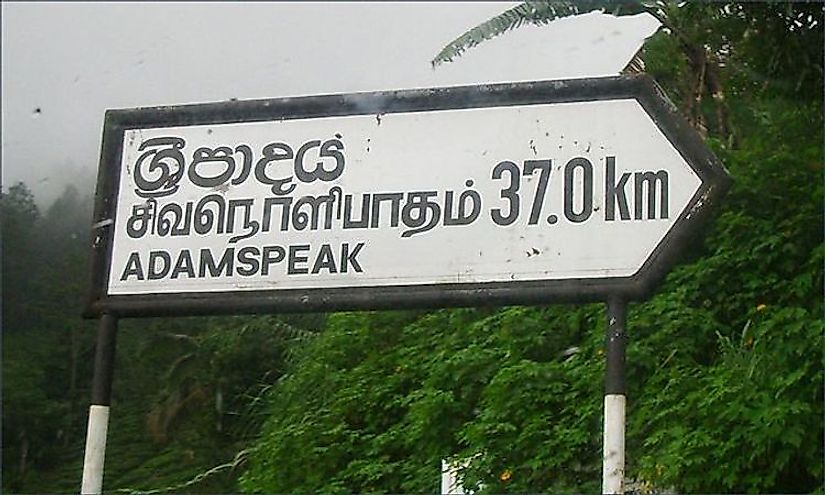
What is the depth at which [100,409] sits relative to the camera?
2500mm

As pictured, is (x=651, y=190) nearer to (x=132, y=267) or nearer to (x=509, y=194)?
(x=509, y=194)

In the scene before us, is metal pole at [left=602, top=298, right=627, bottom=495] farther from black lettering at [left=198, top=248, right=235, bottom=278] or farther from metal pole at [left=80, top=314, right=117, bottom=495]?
metal pole at [left=80, top=314, right=117, bottom=495]

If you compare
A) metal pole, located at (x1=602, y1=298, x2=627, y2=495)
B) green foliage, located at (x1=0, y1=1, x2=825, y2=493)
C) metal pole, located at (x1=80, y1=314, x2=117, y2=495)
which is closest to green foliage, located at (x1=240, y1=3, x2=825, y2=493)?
green foliage, located at (x1=0, y1=1, x2=825, y2=493)

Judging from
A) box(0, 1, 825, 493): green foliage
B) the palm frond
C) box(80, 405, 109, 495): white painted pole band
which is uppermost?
the palm frond

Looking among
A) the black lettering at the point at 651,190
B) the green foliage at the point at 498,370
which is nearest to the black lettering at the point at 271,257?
the black lettering at the point at 651,190

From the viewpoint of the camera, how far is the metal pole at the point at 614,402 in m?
2.17

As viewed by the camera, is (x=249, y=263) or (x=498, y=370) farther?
(x=498, y=370)

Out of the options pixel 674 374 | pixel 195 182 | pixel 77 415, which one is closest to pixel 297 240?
pixel 195 182

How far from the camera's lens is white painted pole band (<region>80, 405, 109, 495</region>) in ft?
8.00

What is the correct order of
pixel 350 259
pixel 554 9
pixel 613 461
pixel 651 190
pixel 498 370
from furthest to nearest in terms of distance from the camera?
pixel 554 9 < pixel 498 370 < pixel 350 259 < pixel 651 190 < pixel 613 461

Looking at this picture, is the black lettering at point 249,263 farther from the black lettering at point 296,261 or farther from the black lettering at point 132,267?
the black lettering at point 132,267

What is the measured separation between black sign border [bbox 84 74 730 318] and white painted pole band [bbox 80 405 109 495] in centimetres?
23

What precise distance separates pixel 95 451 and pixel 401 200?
0.88 m

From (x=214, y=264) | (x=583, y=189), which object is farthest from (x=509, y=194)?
(x=214, y=264)
